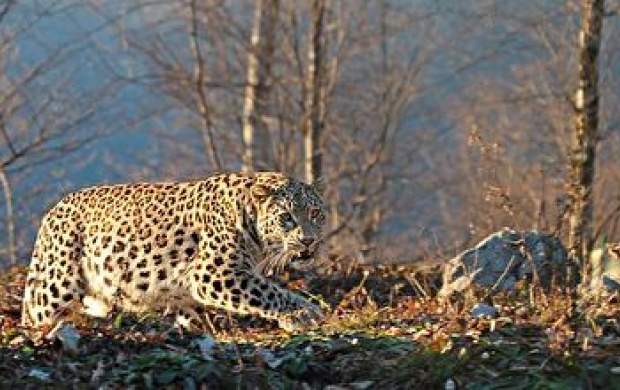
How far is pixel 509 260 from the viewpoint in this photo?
8727mm

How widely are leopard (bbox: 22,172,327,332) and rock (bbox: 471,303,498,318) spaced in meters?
1.43

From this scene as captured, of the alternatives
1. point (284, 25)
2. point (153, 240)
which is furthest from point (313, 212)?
point (284, 25)

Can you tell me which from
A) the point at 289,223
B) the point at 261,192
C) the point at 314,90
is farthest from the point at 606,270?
the point at 314,90

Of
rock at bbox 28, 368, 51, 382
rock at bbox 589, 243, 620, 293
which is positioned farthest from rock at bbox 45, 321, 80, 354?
rock at bbox 589, 243, 620, 293

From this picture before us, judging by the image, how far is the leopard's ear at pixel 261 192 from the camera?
27.1 feet

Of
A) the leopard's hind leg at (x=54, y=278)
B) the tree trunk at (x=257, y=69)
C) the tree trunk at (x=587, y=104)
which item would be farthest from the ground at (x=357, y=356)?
the tree trunk at (x=257, y=69)

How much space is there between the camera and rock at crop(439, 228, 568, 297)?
846 centimetres

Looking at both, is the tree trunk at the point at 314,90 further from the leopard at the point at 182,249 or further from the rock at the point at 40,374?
→ the rock at the point at 40,374

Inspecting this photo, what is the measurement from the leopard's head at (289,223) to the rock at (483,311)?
73.1 inches

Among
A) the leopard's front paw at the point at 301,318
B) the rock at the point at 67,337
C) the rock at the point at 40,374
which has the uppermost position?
the rock at the point at 67,337

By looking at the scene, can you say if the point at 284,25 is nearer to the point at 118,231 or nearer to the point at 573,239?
the point at 573,239

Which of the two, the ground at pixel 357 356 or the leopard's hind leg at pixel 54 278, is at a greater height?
the ground at pixel 357 356

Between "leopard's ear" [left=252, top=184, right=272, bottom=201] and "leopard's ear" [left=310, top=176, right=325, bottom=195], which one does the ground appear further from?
"leopard's ear" [left=310, top=176, right=325, bottom=195]

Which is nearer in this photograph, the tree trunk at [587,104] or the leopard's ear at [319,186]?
the leopard's ear at [319,186]
